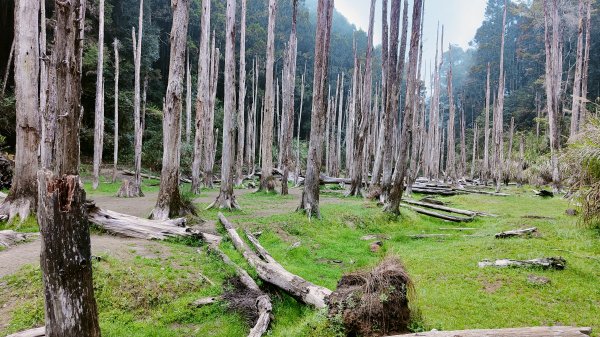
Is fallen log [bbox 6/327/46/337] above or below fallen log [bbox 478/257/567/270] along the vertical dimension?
below

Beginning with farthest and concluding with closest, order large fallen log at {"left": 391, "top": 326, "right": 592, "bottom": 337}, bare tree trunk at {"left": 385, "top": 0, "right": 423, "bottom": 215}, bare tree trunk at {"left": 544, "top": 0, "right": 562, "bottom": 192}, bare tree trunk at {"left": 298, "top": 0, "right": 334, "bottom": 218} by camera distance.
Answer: bare tree trunk at {"left": 544, "top": 0, "right": 562, "bottom": 192}
bare tree trunk at {"left": 385, "top": 0, "right": 423, "bottom": 215}
bare tree trunk at {"left": 298, "top": 0, "right": 334, "bottom": 218}
large fallen log at {"left": 391, "top": 326, "right": 592, "bottom": 337}

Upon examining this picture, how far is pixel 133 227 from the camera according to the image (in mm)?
7574

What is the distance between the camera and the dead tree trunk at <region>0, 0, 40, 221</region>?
7504 millimetres

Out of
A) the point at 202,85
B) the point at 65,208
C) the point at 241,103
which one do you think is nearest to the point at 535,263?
the point at 65,208

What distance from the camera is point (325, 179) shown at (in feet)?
72.1

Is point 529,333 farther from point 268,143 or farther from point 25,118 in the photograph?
point 268,143

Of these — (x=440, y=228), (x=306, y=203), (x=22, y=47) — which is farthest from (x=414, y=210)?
(x=22, y=47)

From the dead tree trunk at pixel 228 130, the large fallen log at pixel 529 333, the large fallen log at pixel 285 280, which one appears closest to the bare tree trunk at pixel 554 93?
the dead tree trunk at pixel 228 130

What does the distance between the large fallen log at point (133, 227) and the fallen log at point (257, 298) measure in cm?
49

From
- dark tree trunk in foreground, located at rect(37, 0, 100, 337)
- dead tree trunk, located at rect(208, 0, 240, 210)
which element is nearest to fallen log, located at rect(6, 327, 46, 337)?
dark tree trunk in foreground, located at rect(37, 0, 100, 337)

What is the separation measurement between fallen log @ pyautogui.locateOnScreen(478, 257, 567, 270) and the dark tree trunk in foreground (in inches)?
241

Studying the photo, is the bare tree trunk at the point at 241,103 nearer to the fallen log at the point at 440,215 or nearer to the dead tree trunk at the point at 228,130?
the dead tree trunk at the point at 228,130

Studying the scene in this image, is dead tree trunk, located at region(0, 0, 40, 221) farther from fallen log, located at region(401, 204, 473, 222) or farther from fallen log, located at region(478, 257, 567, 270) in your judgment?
fallen log, located at region(401, 204, 473, 222)

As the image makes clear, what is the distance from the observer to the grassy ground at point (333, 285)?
450cm
